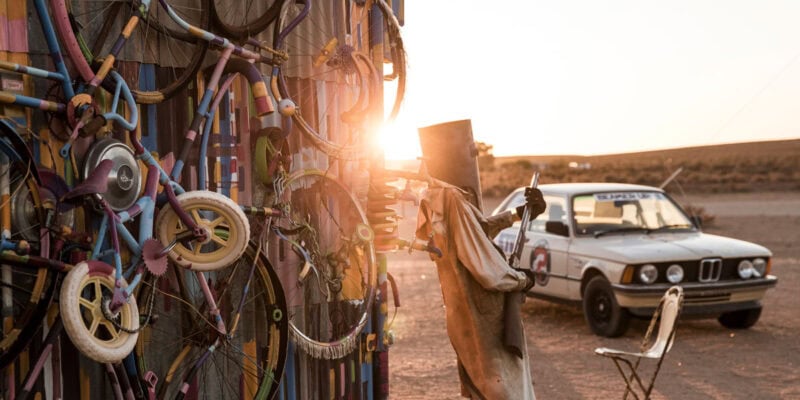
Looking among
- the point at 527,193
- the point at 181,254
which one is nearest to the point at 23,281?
the point at 181,254

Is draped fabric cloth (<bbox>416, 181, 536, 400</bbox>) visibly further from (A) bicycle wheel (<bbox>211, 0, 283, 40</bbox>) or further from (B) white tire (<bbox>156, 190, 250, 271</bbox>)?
(B) white tire (<bbox>156, 190, 250, 271</bbox>)

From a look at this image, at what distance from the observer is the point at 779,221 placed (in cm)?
2372

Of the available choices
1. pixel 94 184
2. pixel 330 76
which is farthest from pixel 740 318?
pixel 94 184

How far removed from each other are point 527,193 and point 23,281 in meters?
3.70

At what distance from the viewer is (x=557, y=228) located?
10359mm

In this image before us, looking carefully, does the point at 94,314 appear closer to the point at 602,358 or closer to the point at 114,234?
the point at 114,234

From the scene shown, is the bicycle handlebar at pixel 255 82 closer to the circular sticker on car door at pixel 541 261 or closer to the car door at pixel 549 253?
the car door at pixel 549 253

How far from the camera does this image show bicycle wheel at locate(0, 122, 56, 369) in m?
3.30

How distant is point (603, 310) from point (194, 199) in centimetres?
680

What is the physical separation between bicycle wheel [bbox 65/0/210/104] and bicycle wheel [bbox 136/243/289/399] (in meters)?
0.92

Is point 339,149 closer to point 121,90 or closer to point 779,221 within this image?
point 121,90

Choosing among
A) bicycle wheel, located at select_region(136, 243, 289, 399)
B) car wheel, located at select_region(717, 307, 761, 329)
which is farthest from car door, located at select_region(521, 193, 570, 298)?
bicycle wheel, located at select_region(136, 243, 289, 399)

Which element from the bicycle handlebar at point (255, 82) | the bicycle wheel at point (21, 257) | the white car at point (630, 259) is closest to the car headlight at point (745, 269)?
the white car at point (630, 259)

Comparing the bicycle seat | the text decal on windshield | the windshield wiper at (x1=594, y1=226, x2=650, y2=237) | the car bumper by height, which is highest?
the bicycle seat
